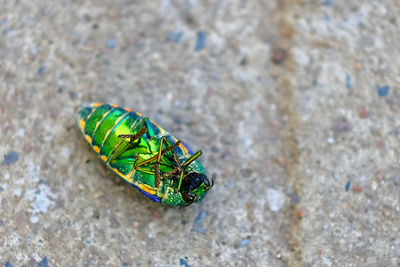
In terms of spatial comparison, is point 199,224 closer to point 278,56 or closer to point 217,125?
point 217,125

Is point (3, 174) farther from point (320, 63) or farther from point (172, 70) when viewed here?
point (320, 63)

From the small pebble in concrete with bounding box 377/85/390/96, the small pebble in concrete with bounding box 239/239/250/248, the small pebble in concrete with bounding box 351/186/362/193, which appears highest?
the small pebble in concrete with bounding box 377/85/390/96

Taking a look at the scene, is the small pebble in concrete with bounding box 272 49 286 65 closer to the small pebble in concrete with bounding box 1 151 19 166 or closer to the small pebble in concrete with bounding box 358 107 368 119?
the small pebble in concrete with bounding box 358 107 368 119

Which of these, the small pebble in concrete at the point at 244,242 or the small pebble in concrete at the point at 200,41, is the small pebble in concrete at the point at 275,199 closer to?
the small pebble in concrete at the point at 244,242

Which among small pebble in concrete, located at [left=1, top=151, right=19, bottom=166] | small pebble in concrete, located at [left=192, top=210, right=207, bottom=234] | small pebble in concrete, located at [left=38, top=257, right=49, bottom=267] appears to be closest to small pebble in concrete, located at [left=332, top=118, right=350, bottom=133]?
small pebble in concrete, located at [left=192, top=210, right=207, bottom=234]

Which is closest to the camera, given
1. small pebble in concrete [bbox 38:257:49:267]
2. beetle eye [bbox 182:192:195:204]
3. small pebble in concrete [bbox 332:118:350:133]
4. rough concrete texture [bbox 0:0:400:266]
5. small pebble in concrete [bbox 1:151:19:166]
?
beetle eye [bbox 182:192:195:204]
